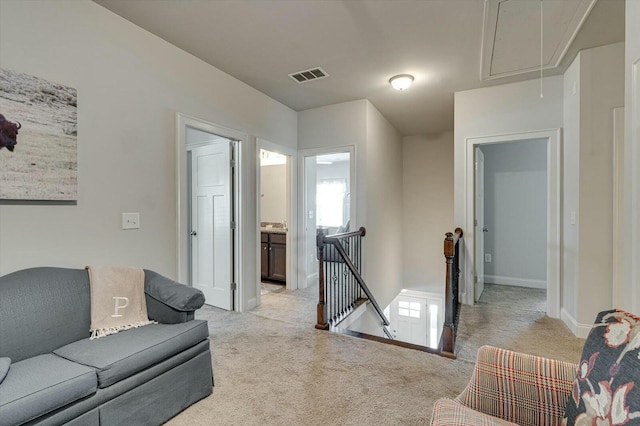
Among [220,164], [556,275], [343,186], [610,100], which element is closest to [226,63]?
[220,164]

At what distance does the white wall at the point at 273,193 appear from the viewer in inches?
218

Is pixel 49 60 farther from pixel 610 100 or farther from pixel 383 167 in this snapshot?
pixel 610 100

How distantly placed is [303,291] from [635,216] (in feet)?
11.8

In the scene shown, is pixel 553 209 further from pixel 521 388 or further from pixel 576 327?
pixel 521 388

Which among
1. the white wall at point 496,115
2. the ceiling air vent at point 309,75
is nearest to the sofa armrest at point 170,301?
the ceiling air vent at point 309,75

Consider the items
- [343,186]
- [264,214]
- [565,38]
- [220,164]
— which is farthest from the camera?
[343,186]

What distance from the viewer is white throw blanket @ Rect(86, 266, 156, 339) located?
1.90m

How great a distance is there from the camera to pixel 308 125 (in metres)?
4.50

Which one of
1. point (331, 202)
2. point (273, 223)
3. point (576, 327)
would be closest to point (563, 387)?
point (576, 327)

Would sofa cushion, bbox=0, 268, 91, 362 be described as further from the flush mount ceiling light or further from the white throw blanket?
the flush mount ceiling light

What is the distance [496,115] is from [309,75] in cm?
228

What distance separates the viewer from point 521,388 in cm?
115

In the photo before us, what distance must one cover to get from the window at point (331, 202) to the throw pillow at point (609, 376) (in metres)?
6.47

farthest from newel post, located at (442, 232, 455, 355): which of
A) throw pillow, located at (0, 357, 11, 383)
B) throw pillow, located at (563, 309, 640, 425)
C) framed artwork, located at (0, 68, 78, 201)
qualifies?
framed artwork, located at (0, 68, 78, 201)
